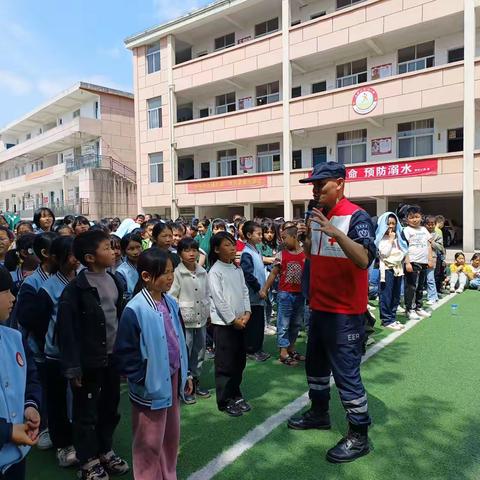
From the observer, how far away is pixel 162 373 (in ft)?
7.34

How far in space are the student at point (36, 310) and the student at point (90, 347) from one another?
30 cm

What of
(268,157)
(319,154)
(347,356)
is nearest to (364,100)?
(319,154)

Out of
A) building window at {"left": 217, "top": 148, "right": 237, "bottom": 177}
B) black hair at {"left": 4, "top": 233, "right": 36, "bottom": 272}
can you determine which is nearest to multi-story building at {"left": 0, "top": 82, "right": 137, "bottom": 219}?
building window at {"left": 217, "top": 148, "right": 237, "bottom": 177}

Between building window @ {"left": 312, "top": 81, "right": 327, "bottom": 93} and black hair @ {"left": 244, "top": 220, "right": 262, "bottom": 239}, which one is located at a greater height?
building window @ {"left": 312, "top": 81, "right": 327, "bottom": 93}

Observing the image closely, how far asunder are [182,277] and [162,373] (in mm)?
1438

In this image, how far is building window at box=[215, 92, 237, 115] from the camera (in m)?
20.6

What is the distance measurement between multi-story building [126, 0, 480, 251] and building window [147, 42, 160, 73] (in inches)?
3.2

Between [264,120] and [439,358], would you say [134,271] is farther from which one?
[264,120]

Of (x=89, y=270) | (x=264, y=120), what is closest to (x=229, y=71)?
(x=264, y=120)

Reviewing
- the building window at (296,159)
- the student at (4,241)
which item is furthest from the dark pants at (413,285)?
the building window at (296,159)

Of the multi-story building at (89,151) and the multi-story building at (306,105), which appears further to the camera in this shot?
the multi-story building at (89,151)

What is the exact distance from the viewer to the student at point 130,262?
3.86 metres

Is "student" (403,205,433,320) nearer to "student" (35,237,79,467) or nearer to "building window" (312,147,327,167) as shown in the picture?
"student" (35,237,79,467)

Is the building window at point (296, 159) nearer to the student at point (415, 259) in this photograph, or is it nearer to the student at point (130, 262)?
the student at point (415, 259)
